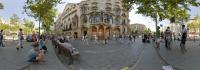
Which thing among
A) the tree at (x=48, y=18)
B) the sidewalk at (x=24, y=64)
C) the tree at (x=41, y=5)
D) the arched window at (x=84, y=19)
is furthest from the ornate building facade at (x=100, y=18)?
the sidewalk at (x=24, y=64)

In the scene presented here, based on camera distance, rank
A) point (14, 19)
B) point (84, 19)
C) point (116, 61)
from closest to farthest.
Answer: point (116, 61), point (84, 19), point (14, 19)

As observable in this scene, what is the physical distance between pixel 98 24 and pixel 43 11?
182ft

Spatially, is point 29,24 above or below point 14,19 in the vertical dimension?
below

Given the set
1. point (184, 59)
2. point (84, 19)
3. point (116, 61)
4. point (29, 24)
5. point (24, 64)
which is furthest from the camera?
point (29, 24)

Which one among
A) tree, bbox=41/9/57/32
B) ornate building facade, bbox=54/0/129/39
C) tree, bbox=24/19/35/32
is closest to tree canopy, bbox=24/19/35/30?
tree, bbox=24/19/35/32

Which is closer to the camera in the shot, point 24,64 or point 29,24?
point 24,64

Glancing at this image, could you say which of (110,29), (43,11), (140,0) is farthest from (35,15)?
(110,29)

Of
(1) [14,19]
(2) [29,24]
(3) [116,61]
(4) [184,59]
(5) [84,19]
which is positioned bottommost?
(3) [116,61]

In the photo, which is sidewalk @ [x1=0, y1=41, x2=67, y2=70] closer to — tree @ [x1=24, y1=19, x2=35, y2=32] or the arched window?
the arched window

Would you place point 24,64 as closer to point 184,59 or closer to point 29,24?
point 184,59

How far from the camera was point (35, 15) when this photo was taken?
7338 centimetres

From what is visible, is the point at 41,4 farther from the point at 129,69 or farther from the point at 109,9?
the point at 109,9

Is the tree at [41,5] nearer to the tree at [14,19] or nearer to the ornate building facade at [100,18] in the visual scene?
the ornate building facade at [100,18]

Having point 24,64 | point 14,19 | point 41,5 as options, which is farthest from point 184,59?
point 14,19
